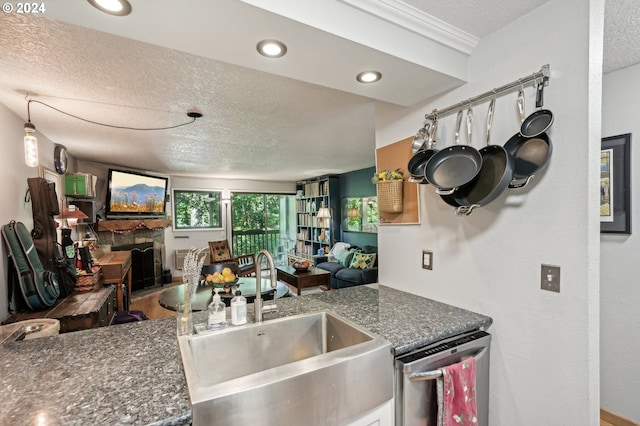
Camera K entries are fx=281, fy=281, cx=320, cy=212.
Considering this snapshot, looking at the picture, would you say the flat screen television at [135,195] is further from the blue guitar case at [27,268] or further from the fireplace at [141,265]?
the blue guitar case at [27,268]

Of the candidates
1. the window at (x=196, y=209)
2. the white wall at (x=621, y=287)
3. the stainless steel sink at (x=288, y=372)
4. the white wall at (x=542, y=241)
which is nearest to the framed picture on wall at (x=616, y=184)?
the white wall at (x=621, y=287)

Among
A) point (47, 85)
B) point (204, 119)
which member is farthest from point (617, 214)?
point (47, 85)

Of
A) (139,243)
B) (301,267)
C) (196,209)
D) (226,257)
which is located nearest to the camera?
(301,267)

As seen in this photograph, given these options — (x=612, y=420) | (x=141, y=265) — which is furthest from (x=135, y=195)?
(x=612, y=420)

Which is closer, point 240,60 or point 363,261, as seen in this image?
point 240,60

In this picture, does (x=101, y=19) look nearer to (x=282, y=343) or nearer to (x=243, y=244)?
(x=282, y=343)

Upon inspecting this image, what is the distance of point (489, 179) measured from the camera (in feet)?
4.31

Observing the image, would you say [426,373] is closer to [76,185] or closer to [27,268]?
[27,268]

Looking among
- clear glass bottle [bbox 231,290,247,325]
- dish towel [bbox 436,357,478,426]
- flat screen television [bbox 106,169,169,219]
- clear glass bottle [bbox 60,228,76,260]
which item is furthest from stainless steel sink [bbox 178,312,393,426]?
Answer: flat screen television [bbox 106,169,169,219]

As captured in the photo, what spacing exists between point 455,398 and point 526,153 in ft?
3.57

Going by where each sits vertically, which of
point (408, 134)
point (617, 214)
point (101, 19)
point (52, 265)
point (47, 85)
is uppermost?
point (47, 85)

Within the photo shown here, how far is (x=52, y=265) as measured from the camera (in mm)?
2428

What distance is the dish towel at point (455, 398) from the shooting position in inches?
45.4

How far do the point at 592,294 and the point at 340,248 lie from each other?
4721 millimetres
